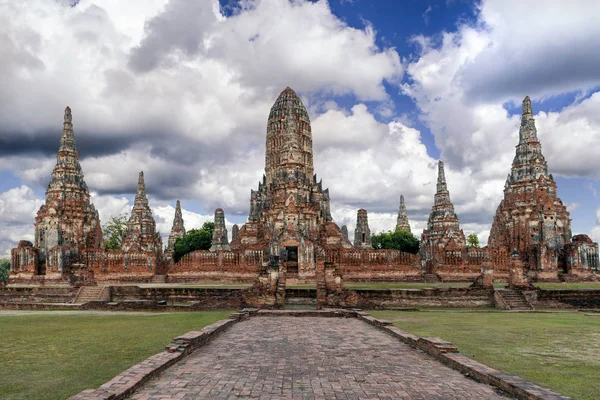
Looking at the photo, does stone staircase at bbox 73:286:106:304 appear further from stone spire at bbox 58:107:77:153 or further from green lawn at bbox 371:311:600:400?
stone spire at bbox 58:107:77:153

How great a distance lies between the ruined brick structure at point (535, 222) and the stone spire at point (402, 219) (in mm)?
34014

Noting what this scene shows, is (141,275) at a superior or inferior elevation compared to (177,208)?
inferior

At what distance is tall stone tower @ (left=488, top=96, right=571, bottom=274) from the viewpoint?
37812mm

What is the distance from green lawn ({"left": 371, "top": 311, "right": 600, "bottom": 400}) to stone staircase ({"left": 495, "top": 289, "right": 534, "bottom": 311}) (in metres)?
5.99

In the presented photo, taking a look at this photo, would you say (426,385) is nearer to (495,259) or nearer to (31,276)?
(495,259)

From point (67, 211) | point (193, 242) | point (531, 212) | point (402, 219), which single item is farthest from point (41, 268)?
point (402, 219)

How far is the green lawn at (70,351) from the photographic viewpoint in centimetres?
693

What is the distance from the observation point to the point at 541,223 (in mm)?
38906

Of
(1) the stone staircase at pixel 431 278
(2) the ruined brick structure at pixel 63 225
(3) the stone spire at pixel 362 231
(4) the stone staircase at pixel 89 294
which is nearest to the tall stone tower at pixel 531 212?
(1) the stone staircase at pixel 431 278

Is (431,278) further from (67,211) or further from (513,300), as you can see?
(67,211)

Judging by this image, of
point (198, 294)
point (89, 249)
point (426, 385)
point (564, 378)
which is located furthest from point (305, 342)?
point (89, 249)

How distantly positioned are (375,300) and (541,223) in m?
22.7

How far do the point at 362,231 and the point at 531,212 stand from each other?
17.2 m

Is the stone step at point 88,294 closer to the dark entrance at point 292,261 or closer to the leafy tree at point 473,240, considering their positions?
the dark entrance at point 292,261
